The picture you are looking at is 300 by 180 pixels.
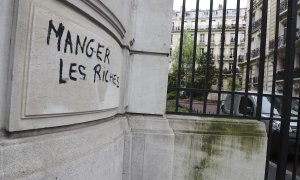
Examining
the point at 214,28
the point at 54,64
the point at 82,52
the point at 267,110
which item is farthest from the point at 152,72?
the point at 267,110

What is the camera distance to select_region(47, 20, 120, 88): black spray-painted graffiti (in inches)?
80.0

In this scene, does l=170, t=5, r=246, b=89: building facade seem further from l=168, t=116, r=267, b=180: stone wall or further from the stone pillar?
l=168, t=116, r=267, b=180: stone wall

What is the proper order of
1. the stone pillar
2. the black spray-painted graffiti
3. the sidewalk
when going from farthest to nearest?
the sidewalk → the stone pillar → the black spray-painted graffiti

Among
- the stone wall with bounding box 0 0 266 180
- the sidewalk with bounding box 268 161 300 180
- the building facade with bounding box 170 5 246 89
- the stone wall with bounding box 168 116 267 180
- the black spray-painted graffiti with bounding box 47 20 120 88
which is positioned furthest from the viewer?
the building facade with bounding box 170 5 246 89

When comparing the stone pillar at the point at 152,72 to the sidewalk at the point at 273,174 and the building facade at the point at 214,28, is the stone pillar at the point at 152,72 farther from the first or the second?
the sidewalk at the point at 273,174

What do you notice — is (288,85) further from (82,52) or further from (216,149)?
(82,52)

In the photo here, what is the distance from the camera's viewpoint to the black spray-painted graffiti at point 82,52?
6.67 ft

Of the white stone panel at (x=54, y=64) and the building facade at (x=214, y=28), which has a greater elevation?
the building facade at (x=214, y=28)

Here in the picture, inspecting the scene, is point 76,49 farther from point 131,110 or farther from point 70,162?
point 131,110

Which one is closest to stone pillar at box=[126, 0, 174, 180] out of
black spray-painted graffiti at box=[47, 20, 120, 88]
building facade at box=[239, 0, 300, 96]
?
black spray-painted graffiti at box=[47, 20, 120, 88]

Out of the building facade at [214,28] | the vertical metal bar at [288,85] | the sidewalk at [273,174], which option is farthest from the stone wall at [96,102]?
the sidewalk at [273,174]

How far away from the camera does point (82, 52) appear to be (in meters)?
2.36

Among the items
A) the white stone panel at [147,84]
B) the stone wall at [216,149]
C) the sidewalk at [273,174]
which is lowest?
the sidewalk at [273,174]

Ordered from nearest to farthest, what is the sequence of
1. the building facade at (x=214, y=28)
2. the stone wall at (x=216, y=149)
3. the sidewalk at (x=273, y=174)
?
1. the stone wall at (x=216, y=149)
2. the sidewalk at (x=273, y=174)
3. the building facade at (x=214, y=28)
